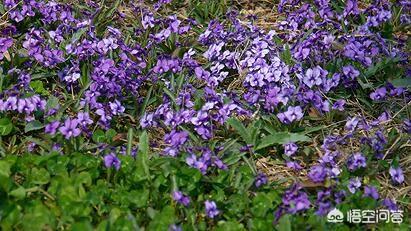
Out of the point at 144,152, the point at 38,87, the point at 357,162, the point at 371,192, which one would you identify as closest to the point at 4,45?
the point at 38,87

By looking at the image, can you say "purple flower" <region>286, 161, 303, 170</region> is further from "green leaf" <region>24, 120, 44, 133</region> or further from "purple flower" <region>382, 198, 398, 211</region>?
"green leaf" <region>24, 120, 44, 133</region>

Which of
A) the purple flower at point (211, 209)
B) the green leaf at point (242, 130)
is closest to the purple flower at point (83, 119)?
the green leaf at point (242, 130)

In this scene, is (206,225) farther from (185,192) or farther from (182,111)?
(182,111)

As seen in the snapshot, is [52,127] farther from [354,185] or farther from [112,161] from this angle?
[354,185]

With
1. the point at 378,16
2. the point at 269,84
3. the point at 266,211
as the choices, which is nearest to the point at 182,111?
the point at 269,84

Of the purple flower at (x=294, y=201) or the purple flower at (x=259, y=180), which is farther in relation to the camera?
the purple flower at (x=259, y=180)

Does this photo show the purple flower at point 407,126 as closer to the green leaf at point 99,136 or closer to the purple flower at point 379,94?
the purple flower at point 379,94
